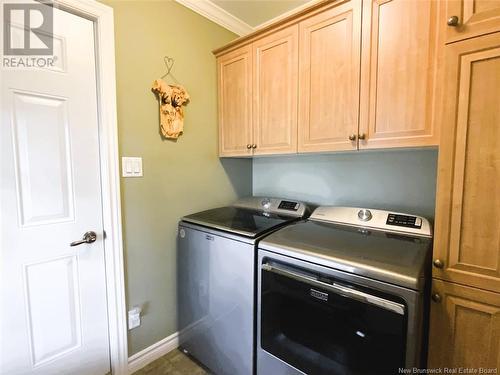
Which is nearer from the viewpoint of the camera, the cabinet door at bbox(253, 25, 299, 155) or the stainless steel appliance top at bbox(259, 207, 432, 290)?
the stainless steel appliance top at bbox(259, 207, 432, 290)

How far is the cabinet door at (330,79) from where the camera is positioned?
1360 millimetres

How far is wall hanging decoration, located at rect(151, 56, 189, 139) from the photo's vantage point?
1.65 metres

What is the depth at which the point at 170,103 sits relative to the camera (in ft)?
5.57

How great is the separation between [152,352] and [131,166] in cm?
127

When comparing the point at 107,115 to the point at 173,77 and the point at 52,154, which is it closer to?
the point at 52,154

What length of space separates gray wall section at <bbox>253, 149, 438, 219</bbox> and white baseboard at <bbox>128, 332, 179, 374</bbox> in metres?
1.38

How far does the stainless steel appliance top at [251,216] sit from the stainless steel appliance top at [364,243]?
0.35 feet

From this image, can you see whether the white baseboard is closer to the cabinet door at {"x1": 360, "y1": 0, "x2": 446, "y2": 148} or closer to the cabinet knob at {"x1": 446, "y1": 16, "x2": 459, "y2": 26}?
the cabinet door at {"x1": 360, "y1": 0, "x2": 446, "y2": 148}

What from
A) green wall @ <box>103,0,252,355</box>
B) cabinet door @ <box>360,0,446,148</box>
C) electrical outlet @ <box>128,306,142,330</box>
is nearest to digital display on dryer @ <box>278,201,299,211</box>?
green wall @ <box>103,0,252,355</box>

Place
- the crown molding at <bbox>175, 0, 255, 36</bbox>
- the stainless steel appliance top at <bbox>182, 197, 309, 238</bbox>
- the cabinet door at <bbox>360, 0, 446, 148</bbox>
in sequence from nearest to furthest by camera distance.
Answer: the cabinet door at <bbox>360, 0, 446, 148</bbox> < the stainless steel appliance top at <bbox>182, 197, 309, 238</bbox> < the crown molding at <bbox>175, 0, 255, 36</bbox>

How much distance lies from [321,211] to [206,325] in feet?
3.52

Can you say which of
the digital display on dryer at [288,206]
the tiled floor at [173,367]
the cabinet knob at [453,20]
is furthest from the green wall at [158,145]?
the cabinet knob at [453,20]

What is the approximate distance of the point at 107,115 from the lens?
142 cm

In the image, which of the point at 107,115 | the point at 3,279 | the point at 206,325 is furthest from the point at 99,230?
the point at 206,325
